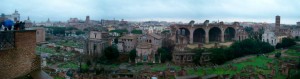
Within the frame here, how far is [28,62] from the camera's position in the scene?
5.78 m

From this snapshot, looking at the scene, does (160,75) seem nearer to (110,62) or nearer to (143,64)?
(143,64)

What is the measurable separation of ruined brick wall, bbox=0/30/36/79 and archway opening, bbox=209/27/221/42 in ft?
158

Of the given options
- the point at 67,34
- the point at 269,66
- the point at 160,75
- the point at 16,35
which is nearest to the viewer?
the point at 16,35

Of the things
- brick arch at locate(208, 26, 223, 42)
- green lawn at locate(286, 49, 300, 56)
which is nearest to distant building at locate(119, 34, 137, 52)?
brick arch at locate(208, 26, 223, 42)

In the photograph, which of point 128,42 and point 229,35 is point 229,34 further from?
point 128,42

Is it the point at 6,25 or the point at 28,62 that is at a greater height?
the point at 6,25

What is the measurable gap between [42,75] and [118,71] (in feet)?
71.9

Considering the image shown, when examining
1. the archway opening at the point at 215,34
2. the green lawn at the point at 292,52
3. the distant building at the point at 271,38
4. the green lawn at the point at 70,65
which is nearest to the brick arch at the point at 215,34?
the archway opening at the point at 215,34

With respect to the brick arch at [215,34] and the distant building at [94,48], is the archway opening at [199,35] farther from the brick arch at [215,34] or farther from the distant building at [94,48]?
the distant building at [94,48]

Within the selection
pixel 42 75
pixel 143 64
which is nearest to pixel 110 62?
pixel 143 64

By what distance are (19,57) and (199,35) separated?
4890cm

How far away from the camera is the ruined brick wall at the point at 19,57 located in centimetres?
526

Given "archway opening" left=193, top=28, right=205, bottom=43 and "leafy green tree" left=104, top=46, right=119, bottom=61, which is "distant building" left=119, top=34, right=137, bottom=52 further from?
"archway opening" left=193, top=28, right=205, bottom=43

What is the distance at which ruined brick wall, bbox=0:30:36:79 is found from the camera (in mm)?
5258
